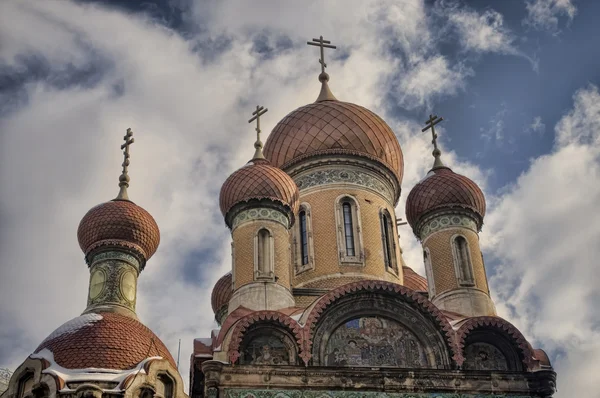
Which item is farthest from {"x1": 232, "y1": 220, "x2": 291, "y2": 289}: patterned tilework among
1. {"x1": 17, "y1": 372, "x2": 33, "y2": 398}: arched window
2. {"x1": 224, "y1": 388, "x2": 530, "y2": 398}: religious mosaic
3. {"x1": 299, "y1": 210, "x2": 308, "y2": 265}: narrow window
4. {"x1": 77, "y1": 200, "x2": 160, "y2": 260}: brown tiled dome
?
{"x1": 17, "y1": 372, "x2": 33, "y2": 398}: arched window

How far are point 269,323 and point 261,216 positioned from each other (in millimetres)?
2728

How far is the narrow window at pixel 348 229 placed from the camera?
54.3 ft

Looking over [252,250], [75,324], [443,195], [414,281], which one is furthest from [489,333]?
[75,324]

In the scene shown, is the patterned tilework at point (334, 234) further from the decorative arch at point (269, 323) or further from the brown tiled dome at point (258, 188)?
the decorative arch at point (269, 323)

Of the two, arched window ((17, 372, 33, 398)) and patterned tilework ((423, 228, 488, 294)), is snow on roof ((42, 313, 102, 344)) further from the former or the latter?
patterned tilework ((423, 228, 488, 294))

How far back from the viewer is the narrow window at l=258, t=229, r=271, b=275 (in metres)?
14.9

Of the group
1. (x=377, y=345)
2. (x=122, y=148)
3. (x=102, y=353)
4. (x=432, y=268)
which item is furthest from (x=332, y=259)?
(x=122, y=148)

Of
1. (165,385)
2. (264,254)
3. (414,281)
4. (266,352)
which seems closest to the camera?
(266,352)

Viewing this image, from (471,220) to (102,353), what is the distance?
7552 millimetres

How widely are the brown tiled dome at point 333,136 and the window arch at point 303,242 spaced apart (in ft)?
4.61

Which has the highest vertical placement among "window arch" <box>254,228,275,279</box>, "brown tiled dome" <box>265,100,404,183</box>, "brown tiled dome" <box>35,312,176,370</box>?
"brown tiled dome" <box>265,100,404,183</box>

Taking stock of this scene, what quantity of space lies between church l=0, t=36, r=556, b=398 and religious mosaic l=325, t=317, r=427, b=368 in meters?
0.02

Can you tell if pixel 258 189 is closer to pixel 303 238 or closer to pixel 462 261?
pixel 303 238

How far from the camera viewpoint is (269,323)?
13352 mm
